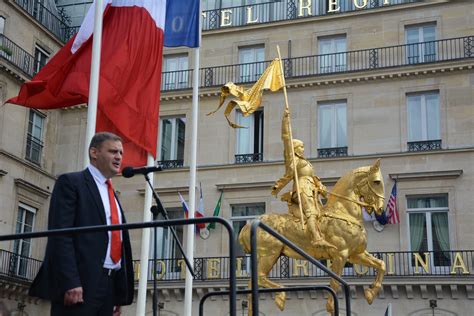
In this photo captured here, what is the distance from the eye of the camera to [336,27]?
2983 cm

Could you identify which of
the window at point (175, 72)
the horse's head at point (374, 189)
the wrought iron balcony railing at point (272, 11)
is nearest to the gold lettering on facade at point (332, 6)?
the wrought iron balcony railing at point (272, 11)

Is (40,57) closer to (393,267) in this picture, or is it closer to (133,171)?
(393,267)

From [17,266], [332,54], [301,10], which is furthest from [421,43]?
[17,266]

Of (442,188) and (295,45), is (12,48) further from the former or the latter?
(442,188)

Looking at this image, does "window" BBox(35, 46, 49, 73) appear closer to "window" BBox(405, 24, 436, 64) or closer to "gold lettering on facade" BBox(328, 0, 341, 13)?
"gold lettering on facade" BBox(328, 0, 341, 13)

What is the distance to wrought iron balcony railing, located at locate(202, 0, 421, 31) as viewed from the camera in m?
30.2

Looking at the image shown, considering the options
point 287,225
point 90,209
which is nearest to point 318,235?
point 287,225

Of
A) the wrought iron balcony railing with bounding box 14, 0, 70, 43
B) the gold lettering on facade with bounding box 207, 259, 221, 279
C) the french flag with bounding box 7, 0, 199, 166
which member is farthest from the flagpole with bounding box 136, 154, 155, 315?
the wrought iron balcony railing with bounding box 14, 0, 70, 43

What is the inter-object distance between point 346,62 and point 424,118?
3.57 m

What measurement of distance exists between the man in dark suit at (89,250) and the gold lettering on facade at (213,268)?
23129 mm

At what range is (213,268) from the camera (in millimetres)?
28562

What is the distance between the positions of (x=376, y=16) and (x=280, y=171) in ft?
21.7

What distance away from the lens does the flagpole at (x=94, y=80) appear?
10758mm

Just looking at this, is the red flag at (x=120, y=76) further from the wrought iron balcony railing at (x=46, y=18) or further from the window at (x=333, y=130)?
A: the wrought iron balcony railing at (x=46, y=18)
